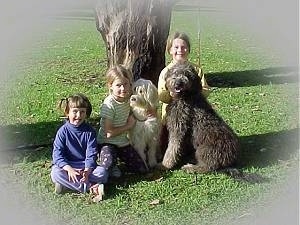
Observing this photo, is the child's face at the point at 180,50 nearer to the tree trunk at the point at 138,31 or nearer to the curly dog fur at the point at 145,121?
the curly dog fur at the point at 145,121

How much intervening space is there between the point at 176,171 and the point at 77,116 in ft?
4.57

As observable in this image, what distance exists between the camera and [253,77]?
42.8 ft

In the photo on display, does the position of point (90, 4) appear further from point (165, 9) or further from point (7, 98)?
point (7, 98)

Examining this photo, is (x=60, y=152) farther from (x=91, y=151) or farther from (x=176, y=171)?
(x=176, y=171)

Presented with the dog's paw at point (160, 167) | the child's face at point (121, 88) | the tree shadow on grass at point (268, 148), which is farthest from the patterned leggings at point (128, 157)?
the tree shadow on grass at point (268, 148)

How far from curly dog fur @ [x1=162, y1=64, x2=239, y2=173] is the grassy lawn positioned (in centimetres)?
20

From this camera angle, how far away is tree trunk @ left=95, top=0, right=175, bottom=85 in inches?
310

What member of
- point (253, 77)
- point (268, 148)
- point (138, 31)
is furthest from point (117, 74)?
point (253, 77)

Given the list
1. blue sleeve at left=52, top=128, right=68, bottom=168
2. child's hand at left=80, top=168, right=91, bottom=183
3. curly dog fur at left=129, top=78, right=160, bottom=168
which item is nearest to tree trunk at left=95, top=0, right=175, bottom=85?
curly dog fur at left=129, top=78, right=160, bottom=168

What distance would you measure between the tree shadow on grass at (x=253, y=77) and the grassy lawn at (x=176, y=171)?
2 cm

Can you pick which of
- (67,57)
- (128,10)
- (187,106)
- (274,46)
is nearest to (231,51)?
(274,46)

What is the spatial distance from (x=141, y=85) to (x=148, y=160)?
94 cm

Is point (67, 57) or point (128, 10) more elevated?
point (128, 10)

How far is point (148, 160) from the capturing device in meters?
6.62
